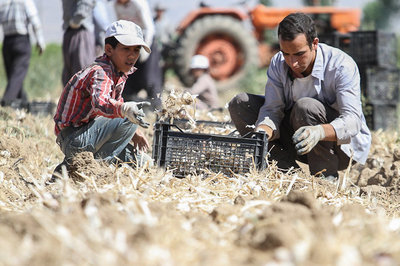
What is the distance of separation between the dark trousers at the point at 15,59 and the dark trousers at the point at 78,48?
85 centimetres

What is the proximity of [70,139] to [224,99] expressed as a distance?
712 cm

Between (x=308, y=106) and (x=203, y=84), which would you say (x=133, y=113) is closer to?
(x=308, y=106)

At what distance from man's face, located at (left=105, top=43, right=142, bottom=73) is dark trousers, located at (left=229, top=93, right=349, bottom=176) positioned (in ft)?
2.53

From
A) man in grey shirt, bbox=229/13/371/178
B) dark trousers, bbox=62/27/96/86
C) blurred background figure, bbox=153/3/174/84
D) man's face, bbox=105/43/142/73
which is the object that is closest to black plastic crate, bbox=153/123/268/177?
man in grey shirt, bbox=229/13/371/178

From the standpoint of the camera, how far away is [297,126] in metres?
3.34

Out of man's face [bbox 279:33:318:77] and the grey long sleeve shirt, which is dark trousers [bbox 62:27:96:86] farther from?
man's face [bbox 279:33:318:77]

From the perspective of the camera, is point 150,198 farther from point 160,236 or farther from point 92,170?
point 160,236

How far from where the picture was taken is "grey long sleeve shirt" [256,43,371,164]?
125 inches

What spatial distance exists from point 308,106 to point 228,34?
7.18 meters

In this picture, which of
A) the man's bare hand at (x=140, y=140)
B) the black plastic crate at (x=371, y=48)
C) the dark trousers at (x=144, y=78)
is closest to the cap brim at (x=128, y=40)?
the man's bare hand at (x=140, y=140)

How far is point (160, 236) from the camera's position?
5.56 feet

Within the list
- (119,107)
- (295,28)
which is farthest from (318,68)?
(119,107)

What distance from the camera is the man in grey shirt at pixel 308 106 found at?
3.10 meters

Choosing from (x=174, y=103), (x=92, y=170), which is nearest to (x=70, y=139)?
(x=92, y=170)
